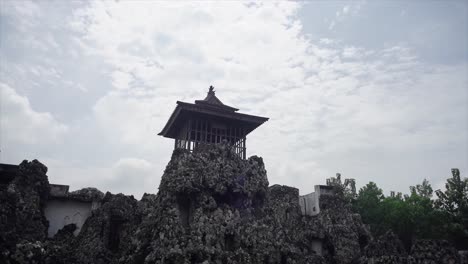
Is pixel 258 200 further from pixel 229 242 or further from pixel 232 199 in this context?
pixel 229 242

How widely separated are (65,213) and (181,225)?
8.34 m

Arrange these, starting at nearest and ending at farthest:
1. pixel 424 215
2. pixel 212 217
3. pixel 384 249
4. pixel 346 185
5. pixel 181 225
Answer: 1. pixel 181 225
2. pixel 212 217
3. pixel 384 249
4. pixel 424 215
5. pixel 346 185

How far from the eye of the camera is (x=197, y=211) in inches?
627

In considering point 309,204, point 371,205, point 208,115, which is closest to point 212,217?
point 208,115

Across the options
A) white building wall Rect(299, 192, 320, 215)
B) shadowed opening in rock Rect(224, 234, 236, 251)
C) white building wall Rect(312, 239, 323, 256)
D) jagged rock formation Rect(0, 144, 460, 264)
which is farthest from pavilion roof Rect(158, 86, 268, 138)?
white building wall Rect(312, 239, 323, 256)

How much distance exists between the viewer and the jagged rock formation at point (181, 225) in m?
14.4

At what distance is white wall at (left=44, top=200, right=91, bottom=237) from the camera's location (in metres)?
19.0

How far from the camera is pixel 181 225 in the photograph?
50.3ft

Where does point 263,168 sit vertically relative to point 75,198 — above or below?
above

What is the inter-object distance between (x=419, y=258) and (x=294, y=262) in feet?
19.3

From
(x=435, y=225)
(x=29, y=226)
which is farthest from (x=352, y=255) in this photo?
(x=29, y=226)

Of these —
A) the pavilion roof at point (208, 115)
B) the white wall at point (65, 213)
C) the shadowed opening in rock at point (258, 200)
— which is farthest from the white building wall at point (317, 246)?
the white wall at point (65, 213)

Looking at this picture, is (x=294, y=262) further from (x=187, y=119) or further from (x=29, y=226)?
(x=29, y=226)

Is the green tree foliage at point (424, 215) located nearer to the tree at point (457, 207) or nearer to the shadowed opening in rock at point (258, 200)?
the tree at point (457, 207)
